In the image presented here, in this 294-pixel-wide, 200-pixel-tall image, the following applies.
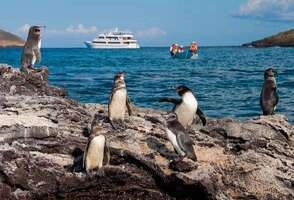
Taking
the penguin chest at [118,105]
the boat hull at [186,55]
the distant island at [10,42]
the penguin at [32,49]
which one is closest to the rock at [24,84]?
the penguin at [32,49]

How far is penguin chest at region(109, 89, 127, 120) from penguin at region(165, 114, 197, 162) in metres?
1.22

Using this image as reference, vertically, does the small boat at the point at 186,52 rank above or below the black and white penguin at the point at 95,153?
below

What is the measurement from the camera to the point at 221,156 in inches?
408

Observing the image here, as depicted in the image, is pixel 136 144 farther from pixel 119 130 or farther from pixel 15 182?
pixel 15 182

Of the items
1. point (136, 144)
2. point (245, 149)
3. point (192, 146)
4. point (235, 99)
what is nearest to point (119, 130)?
point (136, 144)

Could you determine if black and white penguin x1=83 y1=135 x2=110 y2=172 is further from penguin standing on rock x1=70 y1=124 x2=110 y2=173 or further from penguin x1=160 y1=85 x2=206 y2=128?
penguin x1=160 y1=85 x2=206 y2=128

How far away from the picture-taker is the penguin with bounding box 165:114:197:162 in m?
9.87

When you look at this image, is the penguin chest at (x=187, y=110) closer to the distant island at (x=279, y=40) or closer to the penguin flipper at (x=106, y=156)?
the penguin flipper at (x=106, y=156)

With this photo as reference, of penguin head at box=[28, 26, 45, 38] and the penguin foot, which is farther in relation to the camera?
penguin head at box=[28, 26, 45, 38]

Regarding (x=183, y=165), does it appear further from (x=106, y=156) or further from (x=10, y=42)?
(x=10, y=42)

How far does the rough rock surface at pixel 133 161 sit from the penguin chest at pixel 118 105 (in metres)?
0.27

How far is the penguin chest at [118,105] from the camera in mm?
11328

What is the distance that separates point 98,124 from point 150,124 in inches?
77.0

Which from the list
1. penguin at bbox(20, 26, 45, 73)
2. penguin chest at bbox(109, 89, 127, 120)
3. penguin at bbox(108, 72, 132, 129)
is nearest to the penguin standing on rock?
penguin at bbox(108, 72, 132, 129)
